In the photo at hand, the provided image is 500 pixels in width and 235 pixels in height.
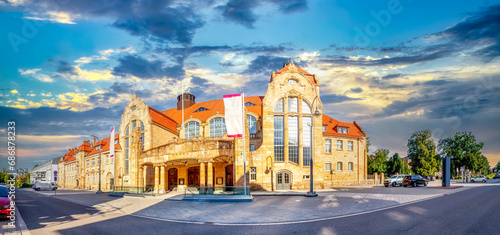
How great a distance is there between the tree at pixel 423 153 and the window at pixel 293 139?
123ft

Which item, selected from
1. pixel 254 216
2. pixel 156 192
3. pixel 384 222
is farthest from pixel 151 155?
pixel 384 222

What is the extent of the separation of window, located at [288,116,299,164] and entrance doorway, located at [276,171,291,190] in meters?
2.04

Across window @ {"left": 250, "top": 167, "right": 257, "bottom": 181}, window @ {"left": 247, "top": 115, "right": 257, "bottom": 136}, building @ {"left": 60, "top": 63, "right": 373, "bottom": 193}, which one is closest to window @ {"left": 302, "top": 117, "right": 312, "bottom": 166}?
building @ {"left": 60, "top": 63, "right": 373, "bottom": 193}

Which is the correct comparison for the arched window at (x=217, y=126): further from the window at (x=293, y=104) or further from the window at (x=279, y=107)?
the window at (x=293, y=104)

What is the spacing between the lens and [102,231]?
13.4 meters

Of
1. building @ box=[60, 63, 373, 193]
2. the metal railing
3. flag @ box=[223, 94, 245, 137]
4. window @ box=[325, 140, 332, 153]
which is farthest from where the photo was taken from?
window @ box=[325, 140, 332, 153]

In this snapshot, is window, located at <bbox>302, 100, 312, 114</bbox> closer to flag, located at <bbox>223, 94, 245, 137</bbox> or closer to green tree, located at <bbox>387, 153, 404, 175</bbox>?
flag, located at <bbox>223, 94, 245, 137</bbox>

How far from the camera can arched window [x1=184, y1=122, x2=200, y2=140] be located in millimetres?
47938

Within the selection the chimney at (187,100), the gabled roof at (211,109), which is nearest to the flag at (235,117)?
the gabled roof at (211,109)

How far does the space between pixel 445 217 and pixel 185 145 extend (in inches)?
Answer: 940

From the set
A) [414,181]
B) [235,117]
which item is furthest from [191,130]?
[414,181]

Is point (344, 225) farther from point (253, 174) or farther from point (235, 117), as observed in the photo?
point (253, 174)

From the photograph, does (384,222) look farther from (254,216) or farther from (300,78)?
(300,78)

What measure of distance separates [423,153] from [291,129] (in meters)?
39.0
